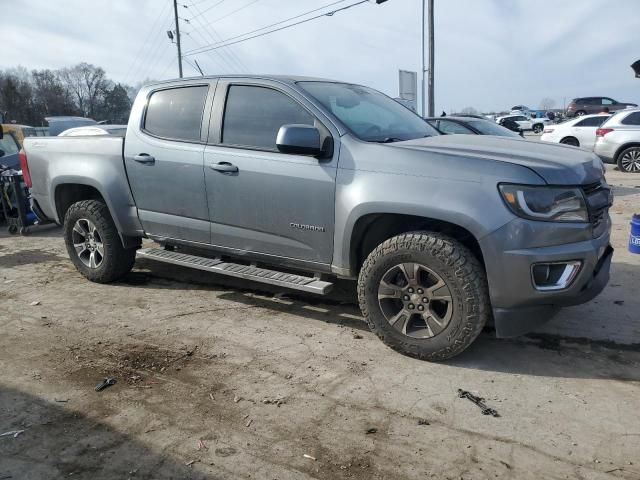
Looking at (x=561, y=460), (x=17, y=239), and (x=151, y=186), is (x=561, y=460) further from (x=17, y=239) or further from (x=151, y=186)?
(x=17, y=239)

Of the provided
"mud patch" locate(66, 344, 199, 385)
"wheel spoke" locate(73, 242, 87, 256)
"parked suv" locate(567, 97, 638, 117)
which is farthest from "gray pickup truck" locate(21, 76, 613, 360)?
"parked suv" locate(567, 97, 638, 117)

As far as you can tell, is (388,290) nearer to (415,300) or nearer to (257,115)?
(415,300)

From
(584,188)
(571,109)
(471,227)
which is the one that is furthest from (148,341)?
(571,109)

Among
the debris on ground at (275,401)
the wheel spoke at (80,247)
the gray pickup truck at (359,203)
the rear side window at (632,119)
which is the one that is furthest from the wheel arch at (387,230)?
the rear side window at (632,119)

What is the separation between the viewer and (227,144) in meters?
4.29

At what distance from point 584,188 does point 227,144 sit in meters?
2.62

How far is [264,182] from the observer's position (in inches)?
158

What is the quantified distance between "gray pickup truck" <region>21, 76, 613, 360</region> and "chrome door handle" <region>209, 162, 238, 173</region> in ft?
0.04

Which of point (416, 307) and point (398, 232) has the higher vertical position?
point (398, 232)

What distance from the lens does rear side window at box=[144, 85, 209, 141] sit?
4.56 metres

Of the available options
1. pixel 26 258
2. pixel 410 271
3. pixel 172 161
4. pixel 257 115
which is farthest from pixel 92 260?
pixel 410 271

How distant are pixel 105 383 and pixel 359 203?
200 centimetres

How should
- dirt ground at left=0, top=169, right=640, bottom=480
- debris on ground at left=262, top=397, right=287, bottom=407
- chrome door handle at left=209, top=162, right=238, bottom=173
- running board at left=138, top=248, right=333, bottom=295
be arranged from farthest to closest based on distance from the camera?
1. chrome door handle at left=209, top=162, right=238, bottom=173
2. running board at left=138, top=248, right=333, bottom=295
3. debris on ground at left=262, top=397, right=287, bottom=407
4. dirt ground at left=0, top=169, right=640, bottom=480

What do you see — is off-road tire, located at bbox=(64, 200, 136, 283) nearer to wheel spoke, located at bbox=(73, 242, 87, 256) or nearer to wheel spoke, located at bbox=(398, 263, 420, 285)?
wheel spoke, located at bbox=(73, 242, 87, 256)
